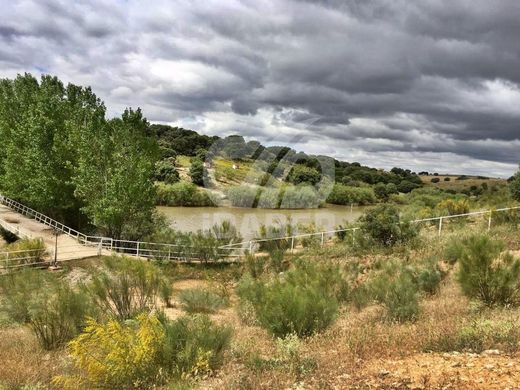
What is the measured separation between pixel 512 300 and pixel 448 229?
11817mm

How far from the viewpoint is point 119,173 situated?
81.6 feet

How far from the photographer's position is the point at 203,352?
5.86 metres

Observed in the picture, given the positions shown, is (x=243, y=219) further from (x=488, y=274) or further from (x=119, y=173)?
(x=488, y=274)

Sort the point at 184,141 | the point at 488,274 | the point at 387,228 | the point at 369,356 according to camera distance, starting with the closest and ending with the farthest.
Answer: the point at 369,356 → the point at 488,274 → the point at 387,228 → the point at 184,141

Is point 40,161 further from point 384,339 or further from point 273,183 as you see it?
point 384,339

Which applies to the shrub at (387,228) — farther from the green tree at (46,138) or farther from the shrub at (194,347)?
the green tree at (46,138)

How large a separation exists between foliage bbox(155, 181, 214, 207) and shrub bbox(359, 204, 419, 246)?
44.6 m

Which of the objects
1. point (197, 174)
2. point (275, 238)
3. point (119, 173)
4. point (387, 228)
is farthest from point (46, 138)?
point (197, 174)

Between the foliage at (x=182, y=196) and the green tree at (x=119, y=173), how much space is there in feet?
112

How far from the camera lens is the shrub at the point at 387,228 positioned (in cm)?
1803

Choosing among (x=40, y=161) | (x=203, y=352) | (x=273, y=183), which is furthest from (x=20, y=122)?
(x=203, y=352)

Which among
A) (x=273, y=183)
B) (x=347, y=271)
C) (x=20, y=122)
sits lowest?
(x=347, y=271)

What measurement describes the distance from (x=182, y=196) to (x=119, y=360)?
57.2m

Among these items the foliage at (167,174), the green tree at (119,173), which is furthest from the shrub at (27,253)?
the foliage at (167,174)
